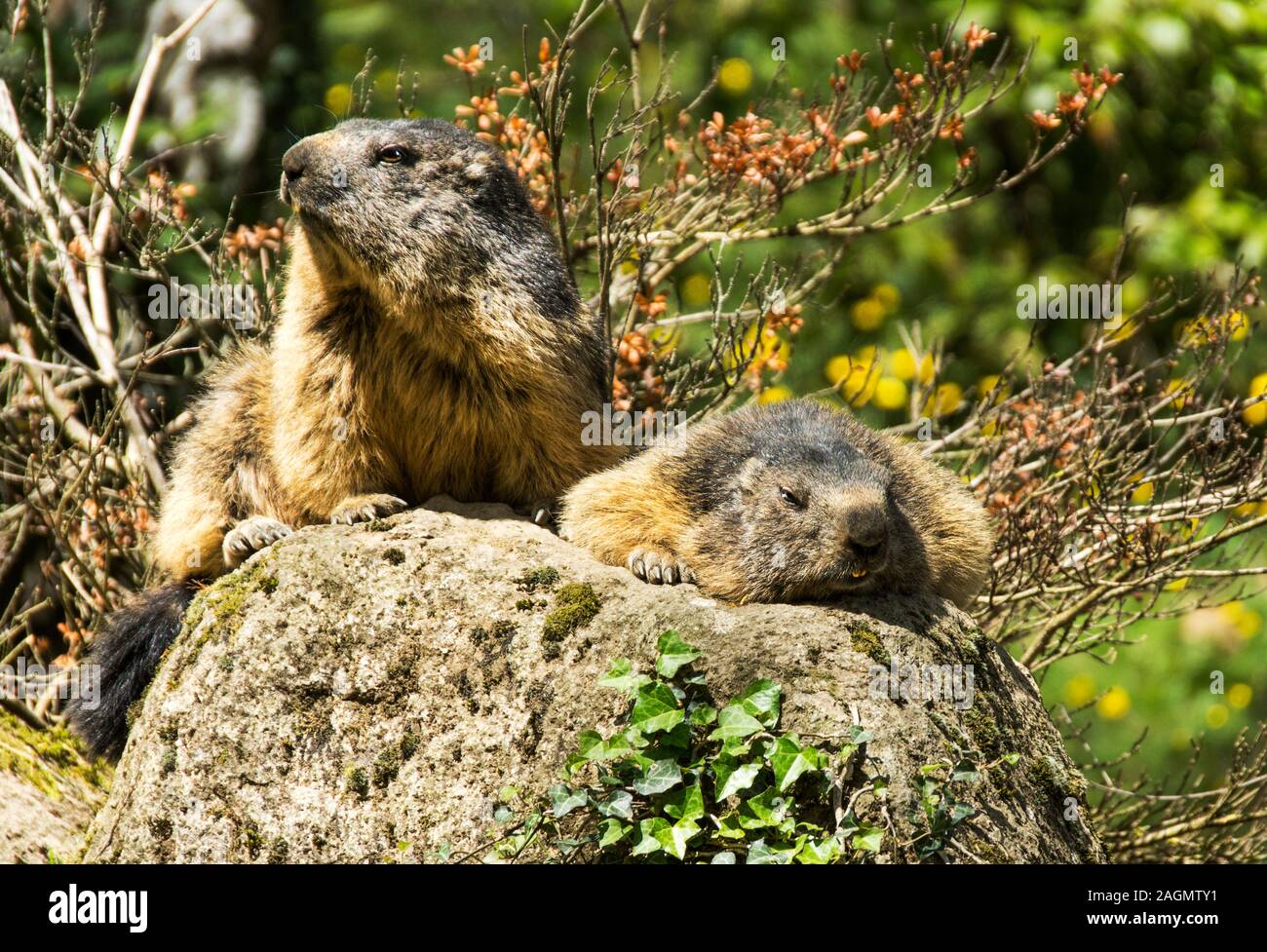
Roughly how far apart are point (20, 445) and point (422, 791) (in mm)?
4778

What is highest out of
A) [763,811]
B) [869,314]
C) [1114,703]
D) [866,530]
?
[869,314]

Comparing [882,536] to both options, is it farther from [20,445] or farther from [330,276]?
[20,445]

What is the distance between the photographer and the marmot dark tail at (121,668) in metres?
6.45

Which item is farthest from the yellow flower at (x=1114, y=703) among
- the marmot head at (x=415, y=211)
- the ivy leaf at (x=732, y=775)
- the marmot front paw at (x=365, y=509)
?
the ivy leaf at (x=732, y=775)

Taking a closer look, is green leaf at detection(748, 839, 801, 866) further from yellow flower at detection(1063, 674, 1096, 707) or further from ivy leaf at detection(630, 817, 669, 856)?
yellow flower at detection(1063, 674, 1096, 707)

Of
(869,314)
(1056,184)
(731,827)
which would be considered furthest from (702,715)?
(1056,184)

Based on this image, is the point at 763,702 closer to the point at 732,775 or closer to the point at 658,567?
the point at 732,775

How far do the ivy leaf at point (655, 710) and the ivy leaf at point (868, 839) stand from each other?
0.66 metres

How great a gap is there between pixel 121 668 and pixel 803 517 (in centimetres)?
320

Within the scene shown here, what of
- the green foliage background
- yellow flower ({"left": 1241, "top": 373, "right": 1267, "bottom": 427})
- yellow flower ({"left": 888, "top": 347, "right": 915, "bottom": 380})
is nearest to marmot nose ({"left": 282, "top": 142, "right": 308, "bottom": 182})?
the green foliage background

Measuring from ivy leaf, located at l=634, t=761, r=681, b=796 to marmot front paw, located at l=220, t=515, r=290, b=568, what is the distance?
2260 millimetres

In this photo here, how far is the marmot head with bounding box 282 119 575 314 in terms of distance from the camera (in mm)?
6121

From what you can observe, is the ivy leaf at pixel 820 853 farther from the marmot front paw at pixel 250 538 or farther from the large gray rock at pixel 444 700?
the marmot front paw at pixel 250 538

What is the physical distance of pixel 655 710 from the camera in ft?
15.4
